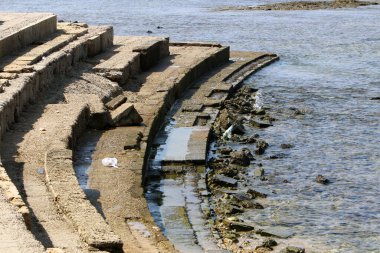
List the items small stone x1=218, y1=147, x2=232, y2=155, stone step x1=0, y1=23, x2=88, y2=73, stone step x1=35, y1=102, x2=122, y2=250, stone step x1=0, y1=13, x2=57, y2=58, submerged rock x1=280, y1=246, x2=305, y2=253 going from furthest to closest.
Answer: stone step x1=0, y1=13, x2=57, y2=58 → stone step x1=0, y1=23, x2=88, y2=73 → small stone x1=218, y1=147, x2=232, y2=155 → submerged rock x1=280, y1=246, x2=305, y2=253 → stone step x1=35, y1=102, x2=122, y2=250

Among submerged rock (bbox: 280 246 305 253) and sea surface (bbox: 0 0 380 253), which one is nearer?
submerged rock (bbox: 280 246 305 253)

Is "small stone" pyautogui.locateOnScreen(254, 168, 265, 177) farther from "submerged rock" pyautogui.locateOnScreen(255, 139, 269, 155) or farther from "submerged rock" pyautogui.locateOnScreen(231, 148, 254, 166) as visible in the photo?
"submerged rock" pyautogui.locateOnScreen(255, 139, 269, 155)

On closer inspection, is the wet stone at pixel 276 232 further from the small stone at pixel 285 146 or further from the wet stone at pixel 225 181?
the small stone at pixel 285 146

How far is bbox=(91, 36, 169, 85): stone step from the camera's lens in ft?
64.8

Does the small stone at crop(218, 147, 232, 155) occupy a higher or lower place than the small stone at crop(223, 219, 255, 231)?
lower

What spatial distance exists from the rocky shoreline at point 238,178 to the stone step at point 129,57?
88.3 inches

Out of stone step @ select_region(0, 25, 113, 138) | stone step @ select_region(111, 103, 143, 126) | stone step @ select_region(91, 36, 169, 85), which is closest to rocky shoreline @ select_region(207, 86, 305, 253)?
stone step @ select_region(111, 103, 143, 126)

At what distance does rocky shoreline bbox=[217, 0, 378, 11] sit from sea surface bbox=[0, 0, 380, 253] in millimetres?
1640

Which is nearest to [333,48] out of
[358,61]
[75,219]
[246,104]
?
[358,61]

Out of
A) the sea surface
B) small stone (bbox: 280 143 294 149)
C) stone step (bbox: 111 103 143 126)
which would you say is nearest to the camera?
the sea surface

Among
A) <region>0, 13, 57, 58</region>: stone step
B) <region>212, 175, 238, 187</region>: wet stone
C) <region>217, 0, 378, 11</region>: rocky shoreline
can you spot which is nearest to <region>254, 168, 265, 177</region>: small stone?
<region>212, 175, 238, 187</region>: wet stone

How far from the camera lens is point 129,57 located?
21594 millimetres

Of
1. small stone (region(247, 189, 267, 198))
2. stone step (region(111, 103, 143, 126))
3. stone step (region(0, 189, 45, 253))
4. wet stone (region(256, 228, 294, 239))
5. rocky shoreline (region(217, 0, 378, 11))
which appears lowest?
rocky shoreline (region(217, 0, 378, 11))

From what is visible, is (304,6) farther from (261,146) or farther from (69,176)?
(69,176)
